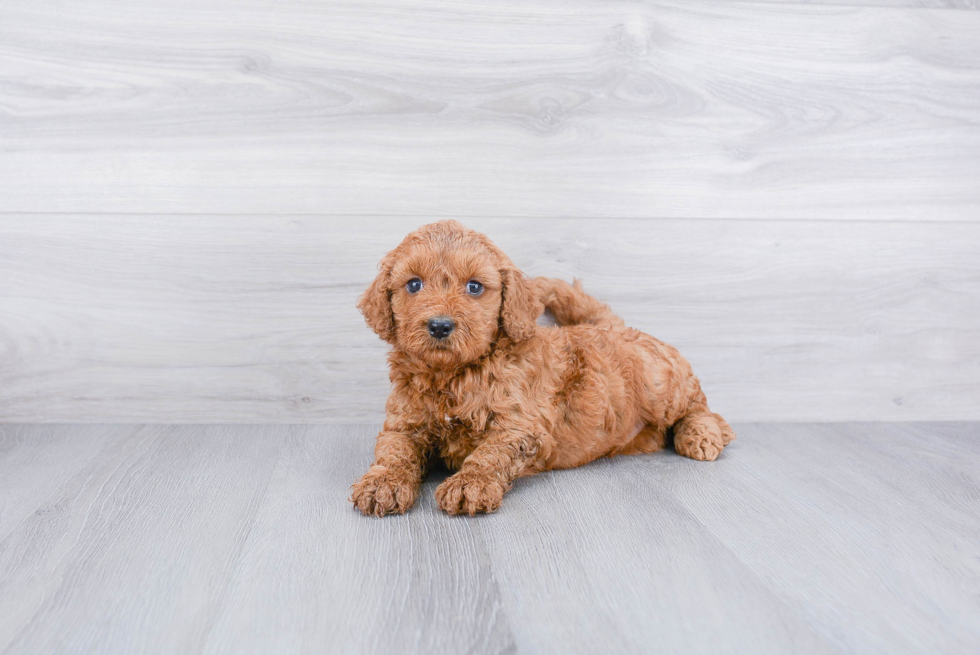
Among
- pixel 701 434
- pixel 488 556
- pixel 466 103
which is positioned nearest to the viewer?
pixel 488 556

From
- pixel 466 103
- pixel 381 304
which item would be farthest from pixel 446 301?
pixel 466 103

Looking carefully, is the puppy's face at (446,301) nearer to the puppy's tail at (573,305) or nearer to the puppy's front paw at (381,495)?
the puppy's front paw at (381,495)

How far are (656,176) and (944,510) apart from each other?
48.8 inches

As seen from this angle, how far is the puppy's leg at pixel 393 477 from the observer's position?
1567 mm

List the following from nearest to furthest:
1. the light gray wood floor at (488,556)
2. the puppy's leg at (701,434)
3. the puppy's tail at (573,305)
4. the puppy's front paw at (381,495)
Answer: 1. the light gray wood floor at (488,556)
2. the puppy's front paw at (381,495)
3. the puppy's leg at (701,434)
4. the puppy's tail at (573,305)

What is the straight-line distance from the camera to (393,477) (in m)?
1.62

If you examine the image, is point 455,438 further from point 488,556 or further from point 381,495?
point 488,556

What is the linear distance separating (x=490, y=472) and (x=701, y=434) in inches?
29.4

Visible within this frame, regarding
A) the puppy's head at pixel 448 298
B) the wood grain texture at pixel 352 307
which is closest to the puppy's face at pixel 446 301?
the puppy's head at pixel 448 298

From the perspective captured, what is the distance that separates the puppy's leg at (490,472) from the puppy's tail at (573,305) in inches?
21.7

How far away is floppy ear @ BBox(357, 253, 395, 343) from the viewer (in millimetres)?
1745

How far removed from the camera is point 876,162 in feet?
7.63

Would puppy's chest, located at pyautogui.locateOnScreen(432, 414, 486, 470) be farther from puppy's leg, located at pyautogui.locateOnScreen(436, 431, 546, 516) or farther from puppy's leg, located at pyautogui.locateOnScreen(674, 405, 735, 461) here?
puppy's leg, located at pyautogui.locateOnScreen(674, 405, 735, 461)

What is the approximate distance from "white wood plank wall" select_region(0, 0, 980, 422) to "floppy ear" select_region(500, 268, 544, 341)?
47 cm
